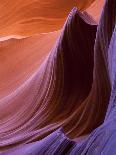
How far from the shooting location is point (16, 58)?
134cm

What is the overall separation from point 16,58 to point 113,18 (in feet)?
1.88

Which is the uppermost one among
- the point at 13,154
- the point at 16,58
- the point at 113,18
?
the point at 113,18

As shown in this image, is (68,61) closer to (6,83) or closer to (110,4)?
(110,4)

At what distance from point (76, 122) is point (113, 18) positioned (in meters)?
0.22

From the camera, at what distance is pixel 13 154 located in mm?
833

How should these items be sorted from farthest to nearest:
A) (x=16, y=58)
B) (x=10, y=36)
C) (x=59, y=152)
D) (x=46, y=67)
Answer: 1. (x=10, y=36)
2. (x=16, y=58)
3. (x=46, y=67)
4. (x=59, y=152)

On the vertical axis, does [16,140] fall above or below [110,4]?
below

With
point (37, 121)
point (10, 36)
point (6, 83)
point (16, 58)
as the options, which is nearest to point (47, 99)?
point (37, 121)

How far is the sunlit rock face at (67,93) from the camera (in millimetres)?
726

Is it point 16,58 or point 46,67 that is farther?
point 16,58

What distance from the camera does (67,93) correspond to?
950 mm

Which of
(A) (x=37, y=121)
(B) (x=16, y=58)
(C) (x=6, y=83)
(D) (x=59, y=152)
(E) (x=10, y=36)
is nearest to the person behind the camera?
(D) (x=59, y=152)

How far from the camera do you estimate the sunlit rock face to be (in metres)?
0.73

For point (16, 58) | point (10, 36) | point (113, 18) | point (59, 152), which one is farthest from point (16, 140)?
point (10, 36)
